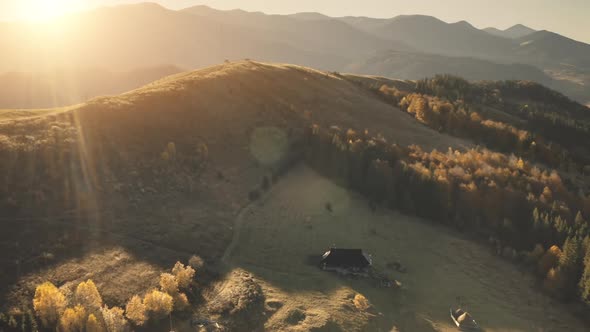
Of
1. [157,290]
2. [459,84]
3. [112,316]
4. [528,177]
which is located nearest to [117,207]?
[157,290]

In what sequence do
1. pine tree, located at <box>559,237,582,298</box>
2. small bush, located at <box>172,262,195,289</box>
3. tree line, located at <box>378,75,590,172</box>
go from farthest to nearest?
tree line, located at <box>378,75,590,172</box> → pine tree, located at <box>559,237,582,298</box> → small bush, located at <box>172,262,195,289</box>

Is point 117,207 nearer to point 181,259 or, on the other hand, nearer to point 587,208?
point 181,259

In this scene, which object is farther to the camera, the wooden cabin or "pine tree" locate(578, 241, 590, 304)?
the wooden cabin

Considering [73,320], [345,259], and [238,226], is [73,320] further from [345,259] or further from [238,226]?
[345,259]

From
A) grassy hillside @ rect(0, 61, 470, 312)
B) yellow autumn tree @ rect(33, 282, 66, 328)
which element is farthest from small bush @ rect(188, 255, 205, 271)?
yellow autumn tree @ rect(33, 282, 66, 328)

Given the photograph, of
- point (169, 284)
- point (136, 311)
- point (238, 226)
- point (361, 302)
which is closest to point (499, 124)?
→ point (238, 226)

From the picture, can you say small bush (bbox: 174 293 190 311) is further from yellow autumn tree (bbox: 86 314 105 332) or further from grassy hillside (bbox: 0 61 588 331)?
yellow autumn tree (bbox: 86 314 105 332)
